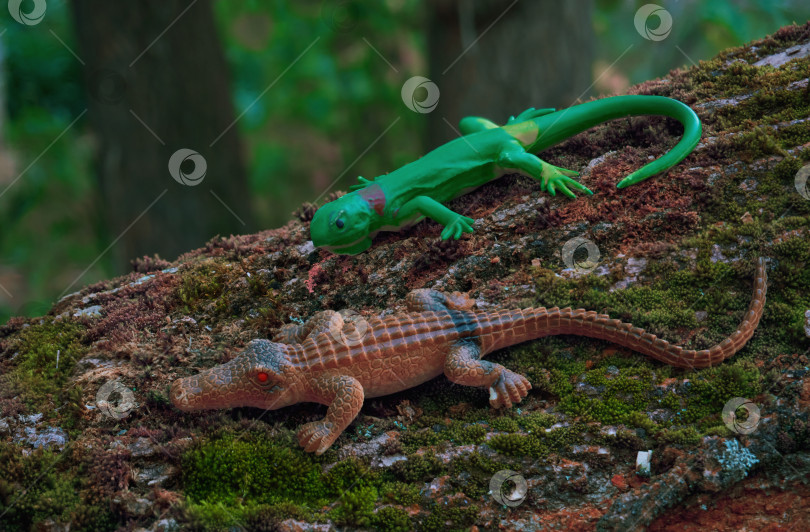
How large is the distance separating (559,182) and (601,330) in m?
1.62

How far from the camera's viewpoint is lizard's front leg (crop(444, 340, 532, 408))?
421 centimetres

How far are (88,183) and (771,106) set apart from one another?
39.0ft

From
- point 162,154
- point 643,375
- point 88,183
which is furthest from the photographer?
point 88,183

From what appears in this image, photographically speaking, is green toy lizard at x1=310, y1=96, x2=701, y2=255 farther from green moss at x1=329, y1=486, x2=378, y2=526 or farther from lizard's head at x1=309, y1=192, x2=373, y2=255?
green moss at x1=329, y1=486, x2=378, y2=526

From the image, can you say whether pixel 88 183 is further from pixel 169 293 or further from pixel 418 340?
pixel 418 340

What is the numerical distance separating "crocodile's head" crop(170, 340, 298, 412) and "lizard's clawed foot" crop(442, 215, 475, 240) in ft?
5.72

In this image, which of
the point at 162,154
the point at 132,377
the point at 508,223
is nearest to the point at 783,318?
the point at 508,223

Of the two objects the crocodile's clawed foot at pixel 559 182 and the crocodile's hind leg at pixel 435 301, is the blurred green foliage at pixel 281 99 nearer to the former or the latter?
the crocodile's clawed foot at pixel 559 182

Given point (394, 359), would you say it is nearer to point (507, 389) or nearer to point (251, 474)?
point (507, 389)

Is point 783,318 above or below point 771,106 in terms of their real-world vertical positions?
below

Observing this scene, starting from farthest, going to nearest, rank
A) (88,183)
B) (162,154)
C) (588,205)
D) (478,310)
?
(88,183)
(162,154)
(588,205)
(478,310)

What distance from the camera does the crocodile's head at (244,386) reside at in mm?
4250

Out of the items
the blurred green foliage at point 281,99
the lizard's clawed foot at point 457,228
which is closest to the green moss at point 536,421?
the lizard's clawed foot at point 457,228

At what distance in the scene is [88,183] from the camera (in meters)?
13.4
